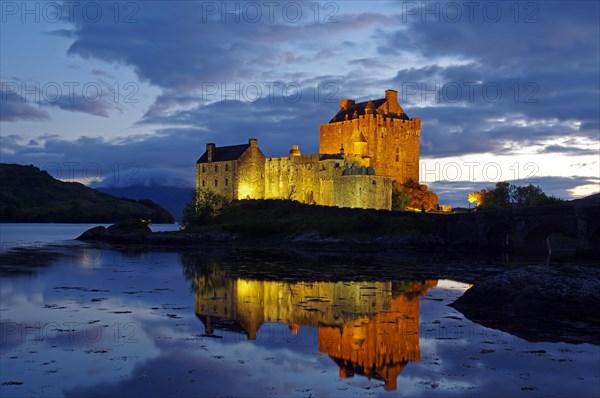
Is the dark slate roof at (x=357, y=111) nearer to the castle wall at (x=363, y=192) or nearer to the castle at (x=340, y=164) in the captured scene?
the castle at (x=340, y=164)

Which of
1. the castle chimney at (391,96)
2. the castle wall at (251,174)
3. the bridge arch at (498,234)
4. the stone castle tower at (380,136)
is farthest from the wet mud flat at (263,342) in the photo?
the castle chimney at (391,96)

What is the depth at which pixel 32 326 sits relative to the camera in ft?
55.0

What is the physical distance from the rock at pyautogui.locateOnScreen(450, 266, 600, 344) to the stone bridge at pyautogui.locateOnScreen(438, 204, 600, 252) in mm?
20761

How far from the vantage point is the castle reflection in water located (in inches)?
543

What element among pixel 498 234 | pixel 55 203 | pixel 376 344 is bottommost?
pixel 376 344

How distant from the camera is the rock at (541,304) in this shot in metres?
16.3

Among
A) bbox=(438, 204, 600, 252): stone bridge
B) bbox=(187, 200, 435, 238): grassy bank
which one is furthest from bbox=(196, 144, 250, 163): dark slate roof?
bbox=(438, 204, 600, 252): stone bridge

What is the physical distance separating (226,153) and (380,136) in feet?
56.3

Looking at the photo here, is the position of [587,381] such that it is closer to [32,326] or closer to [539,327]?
[539,327]

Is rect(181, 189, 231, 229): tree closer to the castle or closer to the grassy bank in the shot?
the grassy bank

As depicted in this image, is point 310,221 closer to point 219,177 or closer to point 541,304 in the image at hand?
point 219,177

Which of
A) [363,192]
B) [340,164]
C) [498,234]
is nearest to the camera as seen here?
[498,234]

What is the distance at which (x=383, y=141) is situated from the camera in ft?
236
